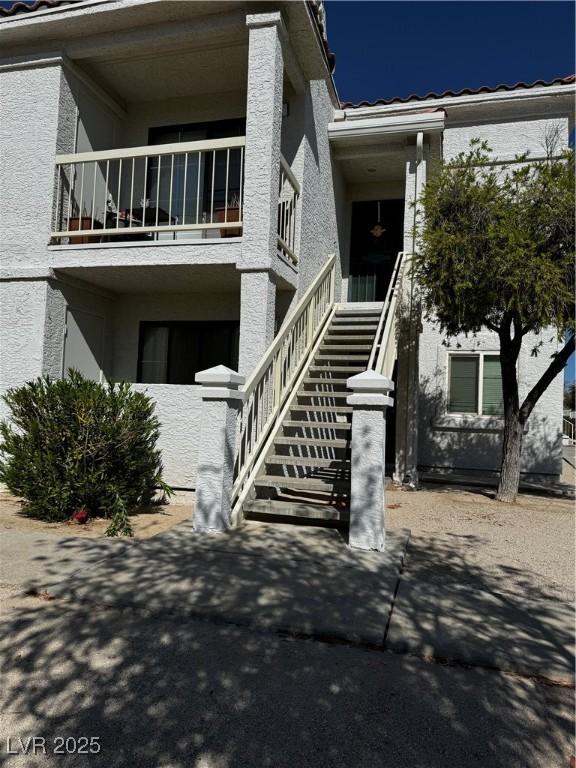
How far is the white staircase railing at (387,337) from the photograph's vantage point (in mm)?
6813

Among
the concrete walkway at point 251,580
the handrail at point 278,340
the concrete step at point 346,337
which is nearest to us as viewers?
the concrete walkway at point 251,580

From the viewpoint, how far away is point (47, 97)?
7.60m

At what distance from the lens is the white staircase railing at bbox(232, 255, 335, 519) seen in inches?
227

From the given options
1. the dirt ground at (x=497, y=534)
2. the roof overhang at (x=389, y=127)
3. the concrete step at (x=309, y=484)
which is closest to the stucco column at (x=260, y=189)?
the concrete step at (x=309, y=484)

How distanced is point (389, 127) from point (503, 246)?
12.4ft

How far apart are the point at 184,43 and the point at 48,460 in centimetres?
588

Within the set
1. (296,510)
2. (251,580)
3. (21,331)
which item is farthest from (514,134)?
(251,580)

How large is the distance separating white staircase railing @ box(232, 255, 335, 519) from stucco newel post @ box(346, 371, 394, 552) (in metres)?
1.28

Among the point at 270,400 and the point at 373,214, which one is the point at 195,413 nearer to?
the point at 270,400

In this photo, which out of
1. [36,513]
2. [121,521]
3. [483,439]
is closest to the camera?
[121,521]

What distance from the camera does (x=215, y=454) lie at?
5191 millimetres

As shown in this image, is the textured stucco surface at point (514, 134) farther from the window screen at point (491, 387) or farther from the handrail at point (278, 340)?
the handrail at point (278, 340)

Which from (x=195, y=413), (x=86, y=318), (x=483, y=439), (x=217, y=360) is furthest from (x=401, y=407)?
(x=86, y=318)

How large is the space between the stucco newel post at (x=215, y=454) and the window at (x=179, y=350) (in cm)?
350
